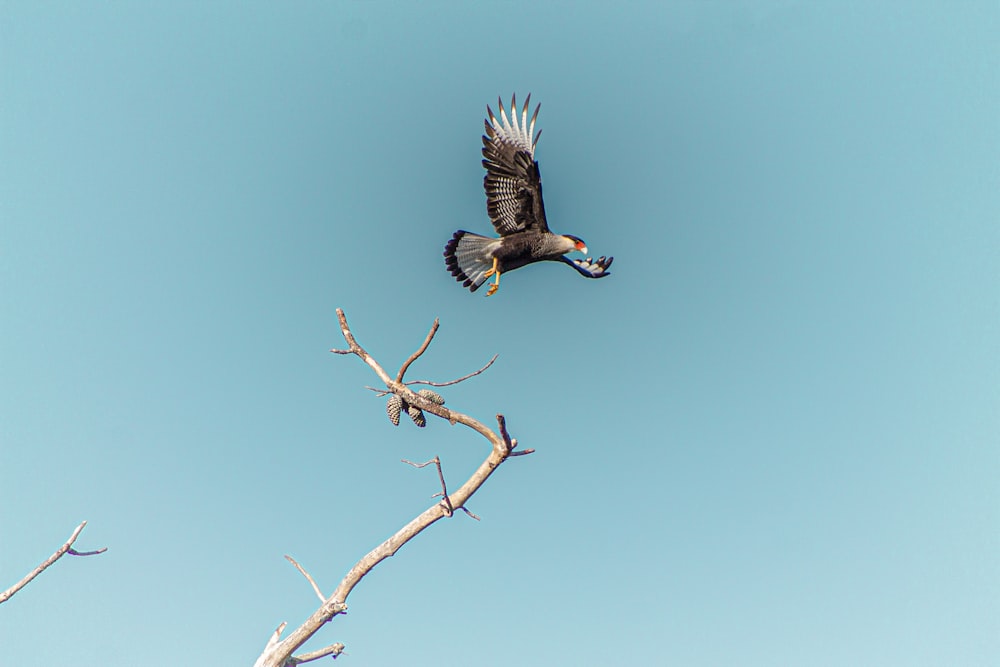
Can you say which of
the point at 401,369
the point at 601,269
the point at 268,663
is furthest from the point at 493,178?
the point at 268,663

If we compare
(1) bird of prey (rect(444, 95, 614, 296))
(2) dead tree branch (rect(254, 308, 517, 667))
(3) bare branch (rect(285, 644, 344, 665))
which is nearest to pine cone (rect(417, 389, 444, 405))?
(2) dead tree branch (rect(254, 308, 517, 667))

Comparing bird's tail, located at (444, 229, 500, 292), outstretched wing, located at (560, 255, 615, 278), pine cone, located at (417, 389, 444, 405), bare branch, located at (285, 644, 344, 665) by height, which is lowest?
bare branch, located at (285, 644, 344, 665)

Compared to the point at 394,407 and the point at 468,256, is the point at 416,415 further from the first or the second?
the point at 468,256

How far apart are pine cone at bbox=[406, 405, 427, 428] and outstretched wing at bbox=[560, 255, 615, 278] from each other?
17.3 feet

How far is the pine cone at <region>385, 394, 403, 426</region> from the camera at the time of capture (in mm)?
6766

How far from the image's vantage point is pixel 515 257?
11.0m

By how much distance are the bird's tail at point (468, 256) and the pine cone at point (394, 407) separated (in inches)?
179

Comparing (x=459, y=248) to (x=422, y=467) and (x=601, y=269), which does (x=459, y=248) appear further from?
(x=422, y=467)

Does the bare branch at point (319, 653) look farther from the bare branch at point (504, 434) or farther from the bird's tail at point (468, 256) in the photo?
the bird's tail at point (468, 256)

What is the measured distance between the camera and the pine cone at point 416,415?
6.76 m

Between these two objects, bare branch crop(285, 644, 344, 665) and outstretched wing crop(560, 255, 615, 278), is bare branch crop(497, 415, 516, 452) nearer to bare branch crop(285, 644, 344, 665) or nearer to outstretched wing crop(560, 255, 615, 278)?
bare branch crop(285, 644, 344, 665)

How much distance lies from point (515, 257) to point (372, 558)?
5746 mm

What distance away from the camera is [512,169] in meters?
10.4

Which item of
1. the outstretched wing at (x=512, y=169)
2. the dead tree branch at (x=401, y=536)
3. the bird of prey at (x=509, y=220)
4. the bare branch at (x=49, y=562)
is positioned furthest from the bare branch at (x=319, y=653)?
the outstretched wing at (x=512, y=169)
